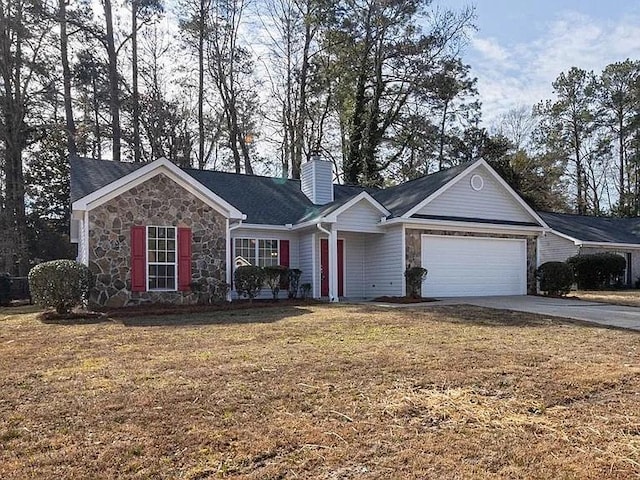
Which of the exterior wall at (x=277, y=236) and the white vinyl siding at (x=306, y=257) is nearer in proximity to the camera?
the exterior wall at (x=277, y=236)

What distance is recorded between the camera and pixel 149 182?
1312 cm

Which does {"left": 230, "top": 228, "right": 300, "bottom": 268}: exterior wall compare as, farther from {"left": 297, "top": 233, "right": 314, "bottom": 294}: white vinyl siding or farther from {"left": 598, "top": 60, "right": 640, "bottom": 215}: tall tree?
{"left": 598, "top": 60, "right": 640, "bottom": 215}: tall tree

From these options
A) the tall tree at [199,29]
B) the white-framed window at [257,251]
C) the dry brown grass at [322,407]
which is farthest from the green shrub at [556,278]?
the tall tree at [199,29]

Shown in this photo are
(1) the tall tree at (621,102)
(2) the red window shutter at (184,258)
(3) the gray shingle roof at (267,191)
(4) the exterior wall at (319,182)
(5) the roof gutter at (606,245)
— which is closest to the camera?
(2) the red window shutter at (184,258)

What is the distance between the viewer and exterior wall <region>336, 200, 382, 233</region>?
1596 centimetres

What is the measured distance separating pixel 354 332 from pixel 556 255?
1979 centimetres

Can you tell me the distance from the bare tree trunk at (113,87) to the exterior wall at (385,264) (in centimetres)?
1375

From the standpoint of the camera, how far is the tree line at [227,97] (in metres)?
25.0

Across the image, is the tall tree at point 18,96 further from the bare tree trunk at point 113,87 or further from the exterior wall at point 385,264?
the exterior wall at point 385,264

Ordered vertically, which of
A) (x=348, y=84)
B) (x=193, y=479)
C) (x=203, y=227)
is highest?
(x=348, y=84)

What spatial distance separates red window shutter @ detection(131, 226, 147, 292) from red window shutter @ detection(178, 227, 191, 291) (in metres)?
0.85

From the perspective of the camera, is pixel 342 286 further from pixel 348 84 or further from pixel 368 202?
pixel 348 84

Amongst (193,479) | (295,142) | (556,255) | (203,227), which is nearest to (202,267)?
(203,227)

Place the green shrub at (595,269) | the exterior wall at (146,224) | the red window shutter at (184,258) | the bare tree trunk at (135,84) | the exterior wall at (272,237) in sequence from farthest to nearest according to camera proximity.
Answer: the bare tree trunk at (135,84) < the green shrub at (595,269) < the exterior wall at (272,237) < the red window shutter at (184,258) < the exterior wall at (146,224)
